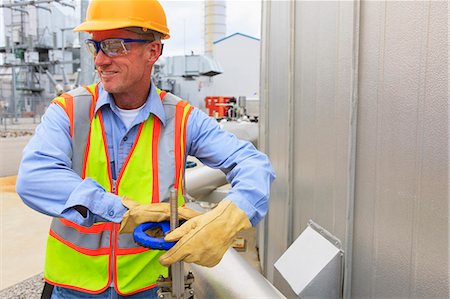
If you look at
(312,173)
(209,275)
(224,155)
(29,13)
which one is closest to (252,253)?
(312,173)

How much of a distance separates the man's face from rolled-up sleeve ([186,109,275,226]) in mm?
306

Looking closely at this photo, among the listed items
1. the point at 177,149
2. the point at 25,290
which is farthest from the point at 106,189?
the point at 25,290

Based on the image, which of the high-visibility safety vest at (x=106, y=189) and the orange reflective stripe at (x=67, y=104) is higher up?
the orange reflective stripe at (x=67, y=104)

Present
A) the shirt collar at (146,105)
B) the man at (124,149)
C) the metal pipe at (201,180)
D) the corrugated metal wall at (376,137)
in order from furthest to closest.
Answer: the metal pipe at (201,180) < the shirt collar at (146,105) < the man at (124,149) < the corrugated metal wall at (376,137)

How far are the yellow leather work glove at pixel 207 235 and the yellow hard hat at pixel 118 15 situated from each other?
2.78ft

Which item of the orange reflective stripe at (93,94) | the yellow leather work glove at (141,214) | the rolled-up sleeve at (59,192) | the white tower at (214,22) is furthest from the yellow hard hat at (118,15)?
the white tower at (214,22)

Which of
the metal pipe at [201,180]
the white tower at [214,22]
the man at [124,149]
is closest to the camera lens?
the man at [124,149]

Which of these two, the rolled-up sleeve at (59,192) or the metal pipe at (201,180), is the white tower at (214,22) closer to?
the metal pipe at (201,180)

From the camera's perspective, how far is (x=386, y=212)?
156cm

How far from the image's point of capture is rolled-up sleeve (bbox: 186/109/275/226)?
4.98ft

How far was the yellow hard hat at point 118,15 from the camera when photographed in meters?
1.64

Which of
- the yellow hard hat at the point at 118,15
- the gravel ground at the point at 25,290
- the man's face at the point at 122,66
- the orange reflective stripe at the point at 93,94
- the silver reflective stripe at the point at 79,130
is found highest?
the yellow hard hat at the point at 118,15

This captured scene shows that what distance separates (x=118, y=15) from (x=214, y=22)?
28.8m

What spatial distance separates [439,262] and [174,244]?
0.83 metres
